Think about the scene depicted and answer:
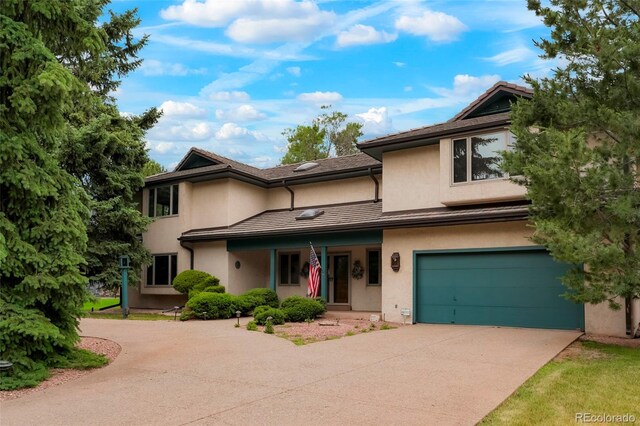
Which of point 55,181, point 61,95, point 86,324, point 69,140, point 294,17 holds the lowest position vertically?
point 86,324

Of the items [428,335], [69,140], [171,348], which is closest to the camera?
[171,348]

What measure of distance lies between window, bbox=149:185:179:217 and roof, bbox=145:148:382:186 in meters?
0.42

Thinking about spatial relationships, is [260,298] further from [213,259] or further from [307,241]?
[213,259]

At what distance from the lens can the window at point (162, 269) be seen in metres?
20.4

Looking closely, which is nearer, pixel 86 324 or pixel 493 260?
pixel 493 260

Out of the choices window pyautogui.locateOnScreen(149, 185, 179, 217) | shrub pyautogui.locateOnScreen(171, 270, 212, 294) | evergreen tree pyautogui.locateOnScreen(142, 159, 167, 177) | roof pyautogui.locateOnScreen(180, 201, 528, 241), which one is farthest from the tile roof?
evergreen tree pyautogui.locateOnScreen(142, 159, 167, 177)

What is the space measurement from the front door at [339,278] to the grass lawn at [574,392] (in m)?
10.7

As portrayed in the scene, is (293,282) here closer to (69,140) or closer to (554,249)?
(69,140)

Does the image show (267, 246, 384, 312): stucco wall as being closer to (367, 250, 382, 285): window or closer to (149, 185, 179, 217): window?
(367, 250, 382, 285): window

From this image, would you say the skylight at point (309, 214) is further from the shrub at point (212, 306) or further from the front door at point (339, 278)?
the shrub at point (212, 306)

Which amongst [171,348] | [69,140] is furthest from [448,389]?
[69,140]

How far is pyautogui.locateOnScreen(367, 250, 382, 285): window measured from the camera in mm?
18453

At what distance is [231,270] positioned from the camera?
1923 centimetres

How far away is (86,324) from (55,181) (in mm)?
7747
